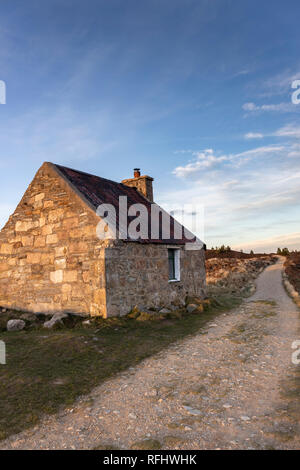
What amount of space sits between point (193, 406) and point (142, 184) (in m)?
14.7

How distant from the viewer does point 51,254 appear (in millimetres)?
11945

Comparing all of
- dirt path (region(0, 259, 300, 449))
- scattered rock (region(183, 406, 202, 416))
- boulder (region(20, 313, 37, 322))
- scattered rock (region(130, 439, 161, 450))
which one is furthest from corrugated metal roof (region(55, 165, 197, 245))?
scattered rock (region(130, 439, 161, 450))

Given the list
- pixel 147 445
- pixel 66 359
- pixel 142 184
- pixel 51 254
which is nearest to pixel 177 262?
pixel 51 254

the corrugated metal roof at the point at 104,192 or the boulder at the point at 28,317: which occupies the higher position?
the corrugated metal roof at the point at 104,192

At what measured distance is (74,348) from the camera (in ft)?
24.6

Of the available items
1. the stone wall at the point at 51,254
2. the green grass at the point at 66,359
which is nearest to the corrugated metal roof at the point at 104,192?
the stone wall at the point at 51,254

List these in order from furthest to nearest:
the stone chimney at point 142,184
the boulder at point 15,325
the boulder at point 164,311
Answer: the stone chimney at point 142,184, the boulder at point 164,311, the boulder at point 15,325

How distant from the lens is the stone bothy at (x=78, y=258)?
34.8 ft

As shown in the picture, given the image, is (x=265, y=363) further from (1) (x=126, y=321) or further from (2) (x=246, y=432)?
(1) (x=126, y=321)

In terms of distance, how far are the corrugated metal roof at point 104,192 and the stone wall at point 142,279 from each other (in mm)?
499

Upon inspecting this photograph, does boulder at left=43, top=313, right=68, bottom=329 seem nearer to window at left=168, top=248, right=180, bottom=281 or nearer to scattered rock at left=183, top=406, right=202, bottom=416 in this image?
window at left=168, top=248, right=180, bottom=281

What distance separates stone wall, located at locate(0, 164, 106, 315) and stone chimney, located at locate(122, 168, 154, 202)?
6711 millimetres

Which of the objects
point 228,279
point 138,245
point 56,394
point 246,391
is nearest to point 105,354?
point 56,394

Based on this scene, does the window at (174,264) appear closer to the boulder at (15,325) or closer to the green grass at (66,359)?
the green grass at (66,359)
